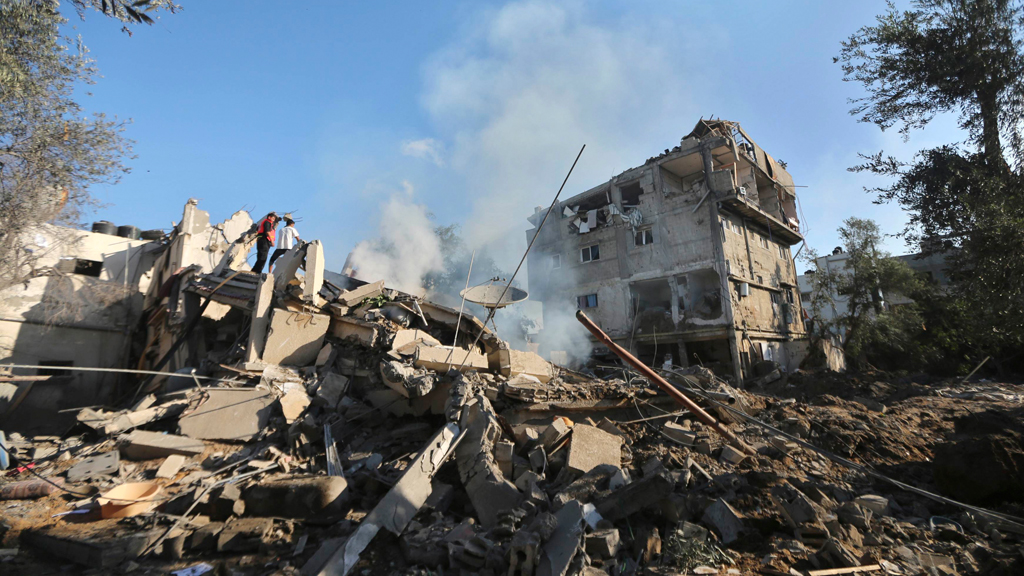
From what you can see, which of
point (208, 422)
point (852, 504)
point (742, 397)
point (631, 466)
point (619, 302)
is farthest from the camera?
point (619, 302)

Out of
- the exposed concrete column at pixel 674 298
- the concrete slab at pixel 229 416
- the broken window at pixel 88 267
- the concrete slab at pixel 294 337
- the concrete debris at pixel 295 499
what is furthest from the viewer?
the exposed concrete column at pixel 674 298

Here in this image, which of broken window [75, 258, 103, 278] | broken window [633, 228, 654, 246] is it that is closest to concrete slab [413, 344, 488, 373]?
broken window [75, 258, 103, 278]

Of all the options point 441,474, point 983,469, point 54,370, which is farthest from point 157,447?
point 54,370

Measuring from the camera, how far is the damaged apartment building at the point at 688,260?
66.9ft

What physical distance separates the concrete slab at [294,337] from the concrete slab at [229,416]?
3.89 feet

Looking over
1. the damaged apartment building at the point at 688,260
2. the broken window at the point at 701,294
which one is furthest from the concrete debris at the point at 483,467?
the broken window at the point at 701,294

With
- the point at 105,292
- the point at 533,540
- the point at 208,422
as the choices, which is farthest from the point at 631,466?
the point at 105,292

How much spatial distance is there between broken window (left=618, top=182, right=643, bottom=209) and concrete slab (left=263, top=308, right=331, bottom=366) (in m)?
18.7

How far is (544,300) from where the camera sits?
84.0 ft

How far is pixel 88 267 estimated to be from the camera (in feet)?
45.8

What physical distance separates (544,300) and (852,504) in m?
21.5

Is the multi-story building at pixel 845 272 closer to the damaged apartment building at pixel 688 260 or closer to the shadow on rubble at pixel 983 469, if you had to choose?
the damaged apartment building at pixel 688 260

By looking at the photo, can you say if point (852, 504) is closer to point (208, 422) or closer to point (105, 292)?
point (208, 422)

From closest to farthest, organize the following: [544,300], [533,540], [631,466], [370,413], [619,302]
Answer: [533,540] < [631,466] < [370,413] < [619,302] < [544,300]
